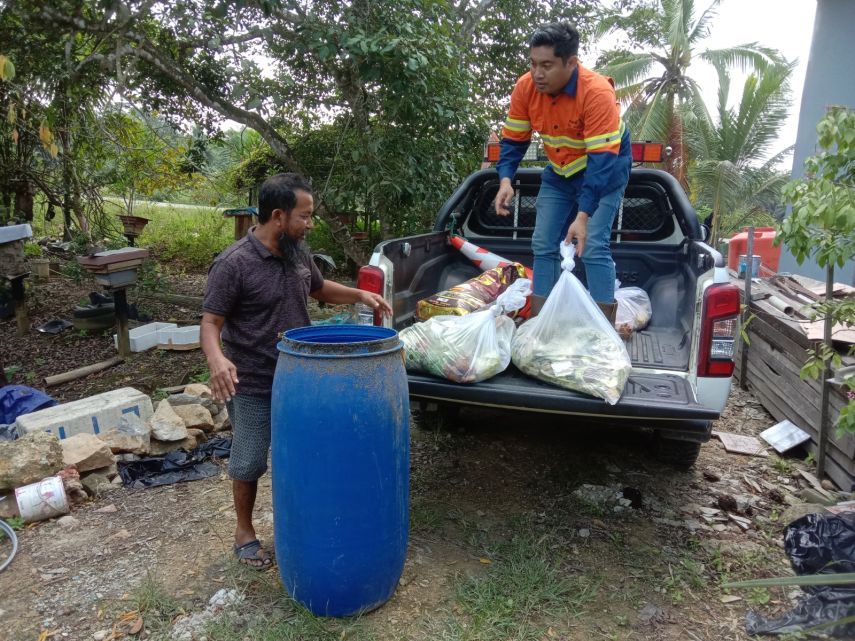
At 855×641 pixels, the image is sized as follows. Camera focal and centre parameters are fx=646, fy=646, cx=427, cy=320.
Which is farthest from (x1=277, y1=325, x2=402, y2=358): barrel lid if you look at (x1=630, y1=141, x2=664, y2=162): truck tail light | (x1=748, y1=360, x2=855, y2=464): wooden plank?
(x1=630, y1=141, x2=664, y2=162): truck tail light

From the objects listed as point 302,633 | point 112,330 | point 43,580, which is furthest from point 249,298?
point 112,330

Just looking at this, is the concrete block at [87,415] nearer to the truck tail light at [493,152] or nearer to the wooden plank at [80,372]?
the wooden plank at [80,372]

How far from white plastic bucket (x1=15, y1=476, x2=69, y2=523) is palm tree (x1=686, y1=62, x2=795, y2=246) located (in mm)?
14687

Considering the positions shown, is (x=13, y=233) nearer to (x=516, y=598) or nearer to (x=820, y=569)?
(x=516, y=598)

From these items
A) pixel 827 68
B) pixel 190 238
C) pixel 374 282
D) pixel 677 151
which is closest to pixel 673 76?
pixel 677 151

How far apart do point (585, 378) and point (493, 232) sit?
2.44 m

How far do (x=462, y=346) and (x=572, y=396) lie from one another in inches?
21.0

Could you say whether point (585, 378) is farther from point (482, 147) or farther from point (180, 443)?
point (482, 147)

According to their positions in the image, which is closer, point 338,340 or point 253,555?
point 338,340

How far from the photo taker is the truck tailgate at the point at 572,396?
268cm

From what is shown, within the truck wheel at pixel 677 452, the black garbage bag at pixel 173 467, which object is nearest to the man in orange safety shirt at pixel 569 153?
the truck wheel at pixel 677 452

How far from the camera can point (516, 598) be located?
2.63 metres

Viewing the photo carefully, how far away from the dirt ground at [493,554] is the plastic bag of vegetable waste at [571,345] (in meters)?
0.50

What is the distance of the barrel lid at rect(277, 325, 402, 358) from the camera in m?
2.30
